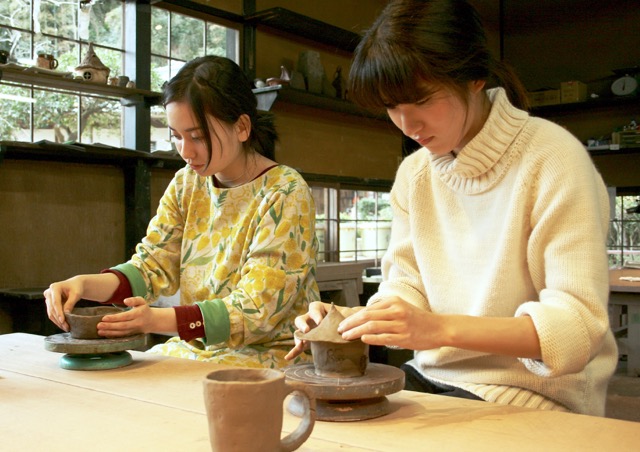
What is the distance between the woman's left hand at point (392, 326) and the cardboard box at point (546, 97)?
6.59 metres

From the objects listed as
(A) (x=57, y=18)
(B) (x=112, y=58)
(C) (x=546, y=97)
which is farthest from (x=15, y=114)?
(C) (x=546, y=97)

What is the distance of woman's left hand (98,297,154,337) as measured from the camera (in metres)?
1.51

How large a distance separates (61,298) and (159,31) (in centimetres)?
319

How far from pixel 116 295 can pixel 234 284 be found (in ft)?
1.11

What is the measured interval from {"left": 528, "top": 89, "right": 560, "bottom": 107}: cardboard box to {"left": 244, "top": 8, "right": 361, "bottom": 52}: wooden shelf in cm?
241

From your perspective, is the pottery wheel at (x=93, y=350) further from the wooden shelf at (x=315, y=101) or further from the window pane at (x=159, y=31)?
the wooden shelf at (x=315, y=101)

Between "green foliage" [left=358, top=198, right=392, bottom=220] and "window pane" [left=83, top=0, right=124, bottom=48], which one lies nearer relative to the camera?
"window pane" [left=83, top=0, right=124, bottom=48]

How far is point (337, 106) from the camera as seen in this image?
5.73m

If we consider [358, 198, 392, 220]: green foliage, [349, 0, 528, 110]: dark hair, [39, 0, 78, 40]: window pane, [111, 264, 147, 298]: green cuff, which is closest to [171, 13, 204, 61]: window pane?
[39, 0, 78, 40]: window pane

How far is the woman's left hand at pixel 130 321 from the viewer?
1507 mm

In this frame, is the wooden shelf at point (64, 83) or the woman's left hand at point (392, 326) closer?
the woman's left hand at point (392, 326)

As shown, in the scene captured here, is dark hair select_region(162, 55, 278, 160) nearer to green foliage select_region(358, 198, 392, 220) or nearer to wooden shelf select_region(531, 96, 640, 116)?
green foliage select_region(358, 198, 392, 220)

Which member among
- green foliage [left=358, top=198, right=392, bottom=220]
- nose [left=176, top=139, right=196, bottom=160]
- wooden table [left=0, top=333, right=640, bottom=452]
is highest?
nose [left=176, top=139, right=196, bottom=160]

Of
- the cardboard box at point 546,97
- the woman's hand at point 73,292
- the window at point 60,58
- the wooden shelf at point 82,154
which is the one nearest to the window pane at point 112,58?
the window at point 60,58
